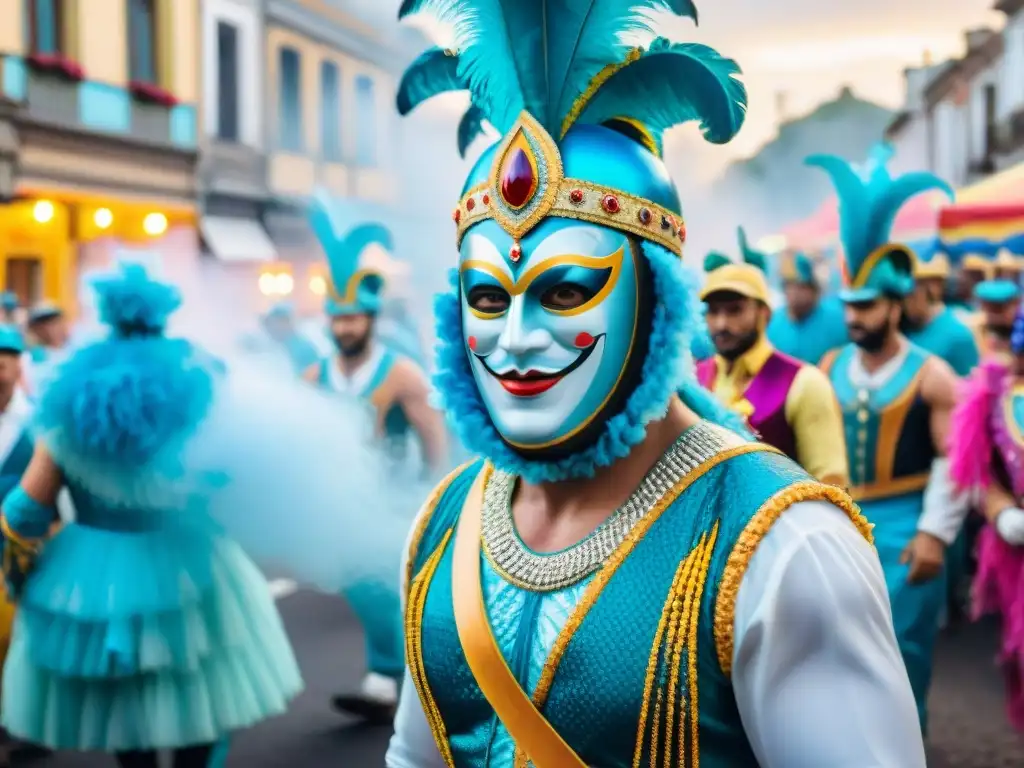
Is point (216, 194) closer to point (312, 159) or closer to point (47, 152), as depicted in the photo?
point (312, 159)

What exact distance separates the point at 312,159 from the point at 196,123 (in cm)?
267

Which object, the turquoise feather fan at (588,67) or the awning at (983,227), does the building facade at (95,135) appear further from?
the turquoise feather fan at (588,67)

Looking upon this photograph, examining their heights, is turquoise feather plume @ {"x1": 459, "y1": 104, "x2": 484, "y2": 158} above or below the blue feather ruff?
above

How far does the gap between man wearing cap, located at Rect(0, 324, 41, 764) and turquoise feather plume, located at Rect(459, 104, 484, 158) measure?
3.06m

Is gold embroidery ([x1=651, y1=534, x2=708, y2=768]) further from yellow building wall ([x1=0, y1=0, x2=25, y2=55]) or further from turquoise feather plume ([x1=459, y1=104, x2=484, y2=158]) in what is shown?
yellow building wall ([x1=0, y1=0, x2=25, y2=55])

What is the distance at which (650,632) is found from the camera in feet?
5.43

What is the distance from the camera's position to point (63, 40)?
13398mm

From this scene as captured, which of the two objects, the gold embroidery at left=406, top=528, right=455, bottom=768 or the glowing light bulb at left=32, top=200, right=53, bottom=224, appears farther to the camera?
the glowing light bulb at left=32, top=200, right=53, bottom=224

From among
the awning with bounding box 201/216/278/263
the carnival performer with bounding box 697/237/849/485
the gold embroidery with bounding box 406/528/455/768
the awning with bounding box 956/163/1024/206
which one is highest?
the awning with bounding box 201/216/278/263

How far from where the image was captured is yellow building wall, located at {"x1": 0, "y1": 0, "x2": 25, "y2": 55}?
12180 mm

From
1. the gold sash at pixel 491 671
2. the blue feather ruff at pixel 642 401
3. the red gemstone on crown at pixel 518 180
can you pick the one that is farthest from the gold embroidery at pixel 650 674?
the red gemstone on crown at pixel 518 180

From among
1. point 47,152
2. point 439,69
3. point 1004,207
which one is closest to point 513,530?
point 439,69

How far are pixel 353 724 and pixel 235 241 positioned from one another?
12337mm

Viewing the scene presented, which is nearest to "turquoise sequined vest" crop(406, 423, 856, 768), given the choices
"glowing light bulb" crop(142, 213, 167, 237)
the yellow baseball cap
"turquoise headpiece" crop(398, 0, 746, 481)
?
"turquoise headpiece" crop(398, 0, 746, 481)
